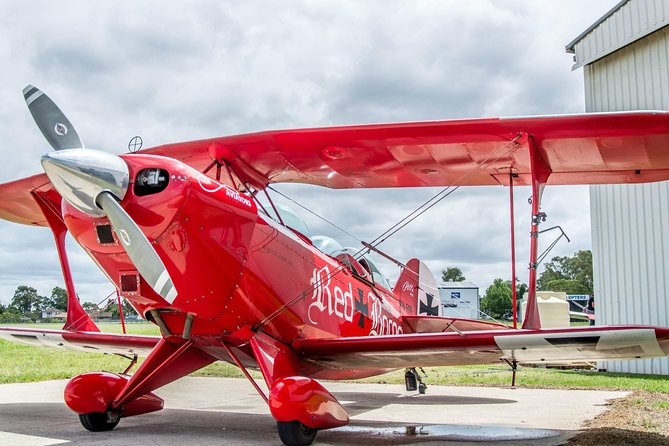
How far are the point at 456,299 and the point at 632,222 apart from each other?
260 inches

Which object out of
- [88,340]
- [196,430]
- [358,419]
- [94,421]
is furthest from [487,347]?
[88,340]

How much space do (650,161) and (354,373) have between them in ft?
14.9

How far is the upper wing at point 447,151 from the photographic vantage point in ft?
21.2

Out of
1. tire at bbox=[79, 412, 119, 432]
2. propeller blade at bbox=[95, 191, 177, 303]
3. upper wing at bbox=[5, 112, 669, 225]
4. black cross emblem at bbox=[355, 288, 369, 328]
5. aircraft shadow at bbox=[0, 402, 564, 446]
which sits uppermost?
upper wing at bbox=[5, 112, 669, 225]

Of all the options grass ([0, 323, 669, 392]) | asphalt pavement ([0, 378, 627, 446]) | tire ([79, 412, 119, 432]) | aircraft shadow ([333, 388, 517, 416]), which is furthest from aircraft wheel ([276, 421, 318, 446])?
grass ([0, 323, 669, 392])

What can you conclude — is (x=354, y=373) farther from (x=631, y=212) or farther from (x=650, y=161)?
(x=631, y=212)

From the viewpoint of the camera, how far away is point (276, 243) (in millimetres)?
6762

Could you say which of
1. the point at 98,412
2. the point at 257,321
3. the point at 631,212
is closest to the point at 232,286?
the point at 257,321

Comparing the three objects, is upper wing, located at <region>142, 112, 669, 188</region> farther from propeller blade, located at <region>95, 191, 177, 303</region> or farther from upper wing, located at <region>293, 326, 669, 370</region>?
propeller blade, located at <region>95, 191, 177, 303</region>

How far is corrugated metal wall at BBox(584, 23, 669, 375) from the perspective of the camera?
1353cm

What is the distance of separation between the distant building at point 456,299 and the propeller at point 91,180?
3782mm

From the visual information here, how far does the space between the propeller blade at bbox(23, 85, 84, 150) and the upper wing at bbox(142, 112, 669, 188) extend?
1885 millimetres

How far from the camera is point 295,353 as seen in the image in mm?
7223

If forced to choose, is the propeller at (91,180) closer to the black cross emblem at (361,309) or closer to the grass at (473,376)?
the black cross emblem at (361,309)
